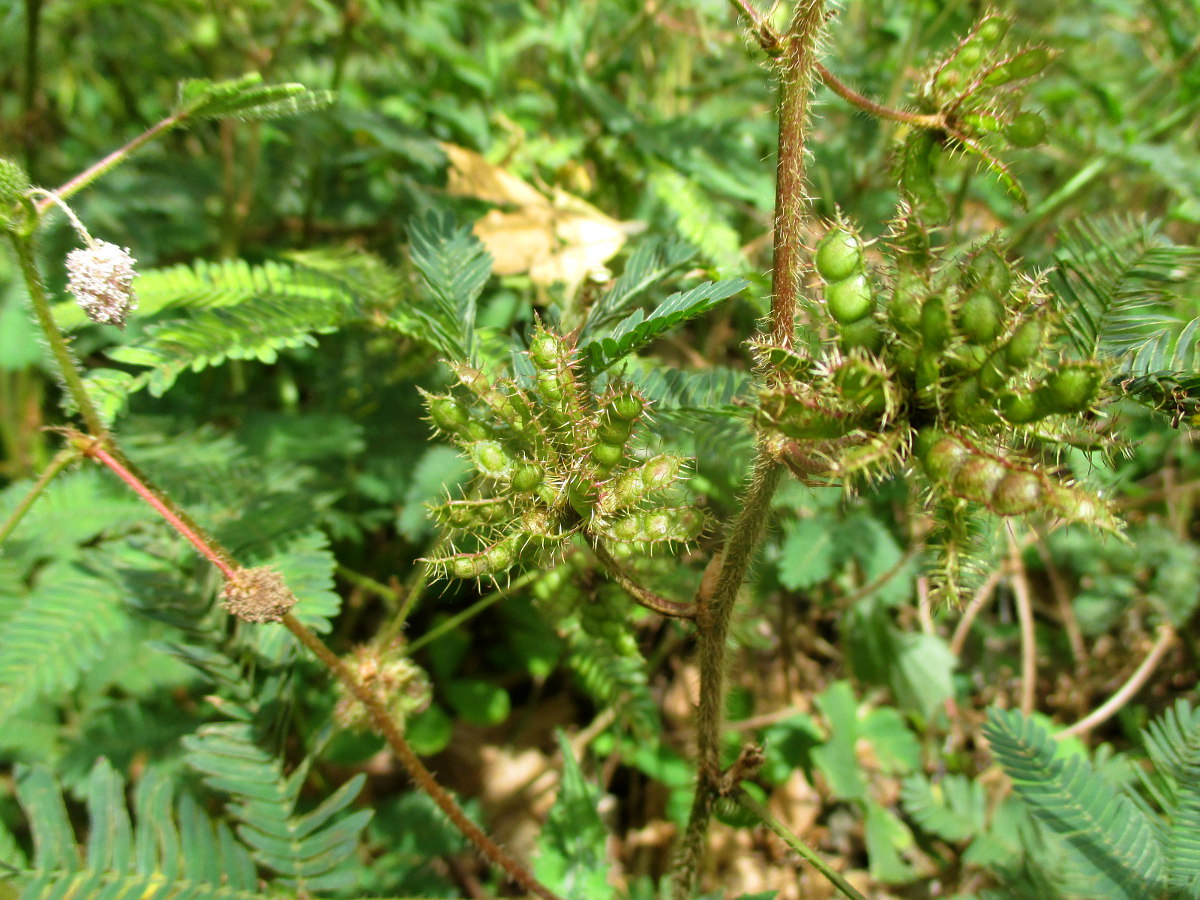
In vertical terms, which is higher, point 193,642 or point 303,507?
point 303,507

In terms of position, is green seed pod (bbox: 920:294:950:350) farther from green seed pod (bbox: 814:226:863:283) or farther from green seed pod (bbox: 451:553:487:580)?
green seed pod (bbox: 451:553:487:580)

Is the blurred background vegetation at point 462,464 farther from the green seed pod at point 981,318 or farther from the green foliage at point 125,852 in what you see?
the green seed pod at point 981,318

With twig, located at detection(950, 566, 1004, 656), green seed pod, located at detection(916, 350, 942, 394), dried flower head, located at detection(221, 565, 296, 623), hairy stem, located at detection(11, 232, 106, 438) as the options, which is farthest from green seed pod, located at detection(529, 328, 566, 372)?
twig, located at detection(950, 566, 1004, 656)

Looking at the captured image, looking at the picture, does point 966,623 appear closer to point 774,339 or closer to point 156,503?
point 774,339

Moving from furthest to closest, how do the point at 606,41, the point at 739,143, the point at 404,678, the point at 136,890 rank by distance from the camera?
the point at 606,41, the point at 739,143, the point at 404,678, the point at 136,890

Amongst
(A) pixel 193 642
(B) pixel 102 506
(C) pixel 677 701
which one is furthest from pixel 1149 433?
(B) pixel 102 506

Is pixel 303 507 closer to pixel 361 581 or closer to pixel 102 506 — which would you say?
pixel 361 581
